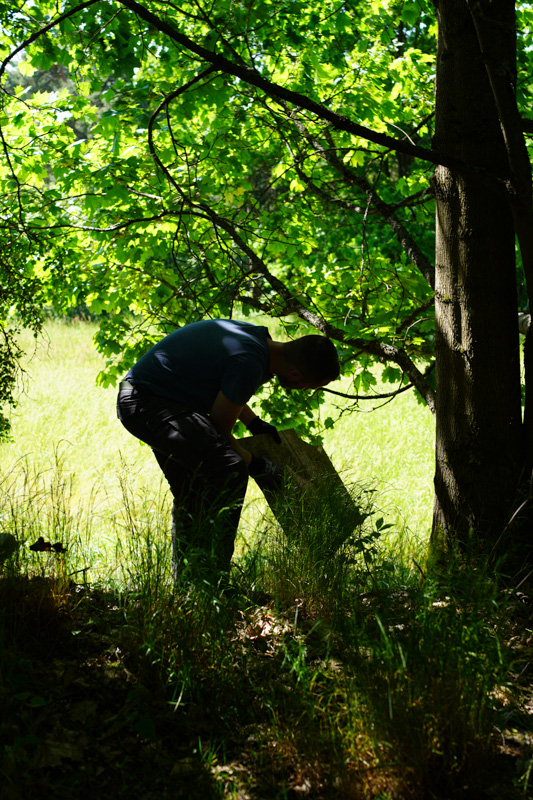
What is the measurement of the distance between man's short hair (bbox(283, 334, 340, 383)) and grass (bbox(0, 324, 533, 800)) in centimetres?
76

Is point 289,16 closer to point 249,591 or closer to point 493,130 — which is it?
point 493,130

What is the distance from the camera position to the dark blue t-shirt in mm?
3492

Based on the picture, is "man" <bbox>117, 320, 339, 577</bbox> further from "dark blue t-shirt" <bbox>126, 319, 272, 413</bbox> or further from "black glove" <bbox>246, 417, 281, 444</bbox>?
"black glove" <bbox>246, 417, 281, 444</bbox>

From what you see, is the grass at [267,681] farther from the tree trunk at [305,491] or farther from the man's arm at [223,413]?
the man's arm at [223,413]

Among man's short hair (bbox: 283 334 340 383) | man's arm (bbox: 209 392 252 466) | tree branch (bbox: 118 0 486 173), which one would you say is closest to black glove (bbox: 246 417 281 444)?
man's short hair (bbox: 283 334 340 383)

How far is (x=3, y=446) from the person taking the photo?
8.59m

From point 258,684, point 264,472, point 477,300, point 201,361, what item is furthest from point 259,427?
point 258,684

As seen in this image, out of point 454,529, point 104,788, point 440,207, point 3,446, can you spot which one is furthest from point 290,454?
point 3,446

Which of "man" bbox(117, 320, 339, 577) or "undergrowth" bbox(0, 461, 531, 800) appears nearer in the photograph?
"undergrowth" bbox(0, 461, 531, 800)

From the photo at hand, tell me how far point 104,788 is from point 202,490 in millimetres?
→ 1749

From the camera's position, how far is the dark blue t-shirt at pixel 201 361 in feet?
11.5

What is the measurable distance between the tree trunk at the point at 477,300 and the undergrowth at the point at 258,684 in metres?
0.43

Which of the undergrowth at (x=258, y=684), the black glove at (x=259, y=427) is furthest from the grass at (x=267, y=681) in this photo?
the black glove at (x=259, y=427)

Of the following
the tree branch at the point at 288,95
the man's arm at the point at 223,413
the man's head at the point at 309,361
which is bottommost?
the man's arm at the point at 223,413
